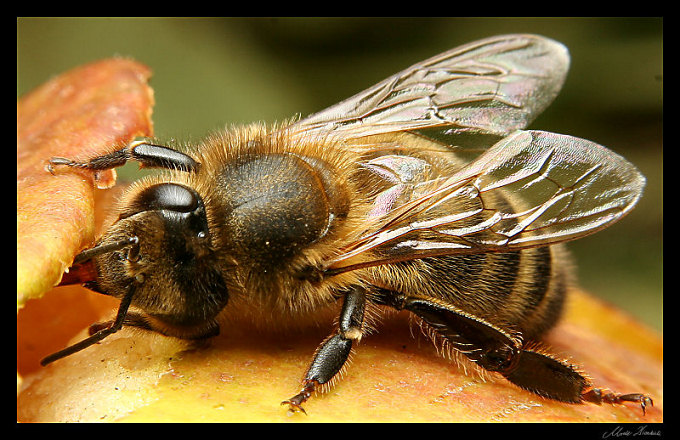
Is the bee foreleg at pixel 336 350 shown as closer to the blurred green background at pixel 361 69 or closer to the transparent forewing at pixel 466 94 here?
the transparent forewing at pixel 466 94

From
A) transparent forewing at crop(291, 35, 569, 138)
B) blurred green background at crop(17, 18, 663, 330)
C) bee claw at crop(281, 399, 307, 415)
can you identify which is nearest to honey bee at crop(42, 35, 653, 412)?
bee claw at crop(281, 399, 307, 415)

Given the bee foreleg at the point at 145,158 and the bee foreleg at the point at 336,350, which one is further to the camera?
the bee foreleg at the point at 145,158

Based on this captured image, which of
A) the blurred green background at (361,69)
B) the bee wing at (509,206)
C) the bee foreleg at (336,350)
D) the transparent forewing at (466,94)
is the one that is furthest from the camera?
the blurred green background at (361,69)

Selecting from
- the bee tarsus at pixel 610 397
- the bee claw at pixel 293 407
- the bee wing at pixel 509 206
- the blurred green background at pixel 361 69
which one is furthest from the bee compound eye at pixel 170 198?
the blurred green background at pixel 361 69

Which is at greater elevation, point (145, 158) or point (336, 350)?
point (145, 158)

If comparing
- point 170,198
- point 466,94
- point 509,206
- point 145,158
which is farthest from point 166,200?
point 466,94

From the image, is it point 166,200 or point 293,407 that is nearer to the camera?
point 293,407

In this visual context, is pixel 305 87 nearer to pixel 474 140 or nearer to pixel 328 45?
pixel 328 45

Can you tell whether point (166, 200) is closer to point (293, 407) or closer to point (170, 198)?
point (170, 198)
